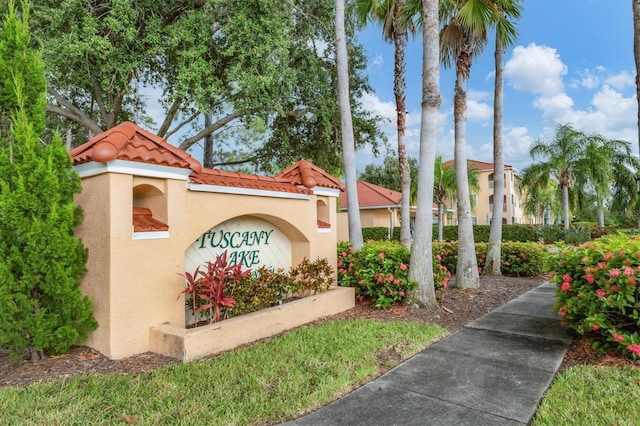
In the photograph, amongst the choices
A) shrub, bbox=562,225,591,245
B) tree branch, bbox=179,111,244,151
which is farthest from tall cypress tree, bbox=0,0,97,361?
shrub, bbox=562,225,591,245

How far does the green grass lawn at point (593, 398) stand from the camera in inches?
120

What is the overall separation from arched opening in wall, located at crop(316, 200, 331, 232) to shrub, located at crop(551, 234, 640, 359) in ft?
14.2

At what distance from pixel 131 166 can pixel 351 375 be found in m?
3.63

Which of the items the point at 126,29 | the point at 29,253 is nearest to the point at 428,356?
the point at 29,253

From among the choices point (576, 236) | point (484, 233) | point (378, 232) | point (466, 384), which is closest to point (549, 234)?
point (576, 236)

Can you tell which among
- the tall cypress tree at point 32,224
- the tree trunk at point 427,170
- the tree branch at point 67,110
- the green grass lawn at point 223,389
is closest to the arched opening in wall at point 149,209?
the tall cypress tree at point 32,224

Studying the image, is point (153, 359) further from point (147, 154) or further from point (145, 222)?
point (147, 154)

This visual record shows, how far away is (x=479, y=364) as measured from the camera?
14.3ft

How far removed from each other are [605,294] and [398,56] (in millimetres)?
8728

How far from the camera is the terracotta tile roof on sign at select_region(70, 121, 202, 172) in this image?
4297mm

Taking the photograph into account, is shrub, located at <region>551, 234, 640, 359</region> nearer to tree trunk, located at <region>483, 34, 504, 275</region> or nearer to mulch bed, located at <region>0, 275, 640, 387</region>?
mulch bed, located at <region>0, 275, 640, 387</region>

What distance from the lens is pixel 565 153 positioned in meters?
21.4

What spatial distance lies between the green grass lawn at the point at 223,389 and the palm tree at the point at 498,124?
282 inches

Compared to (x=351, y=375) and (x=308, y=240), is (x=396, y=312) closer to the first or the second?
(x=308, y=240)
